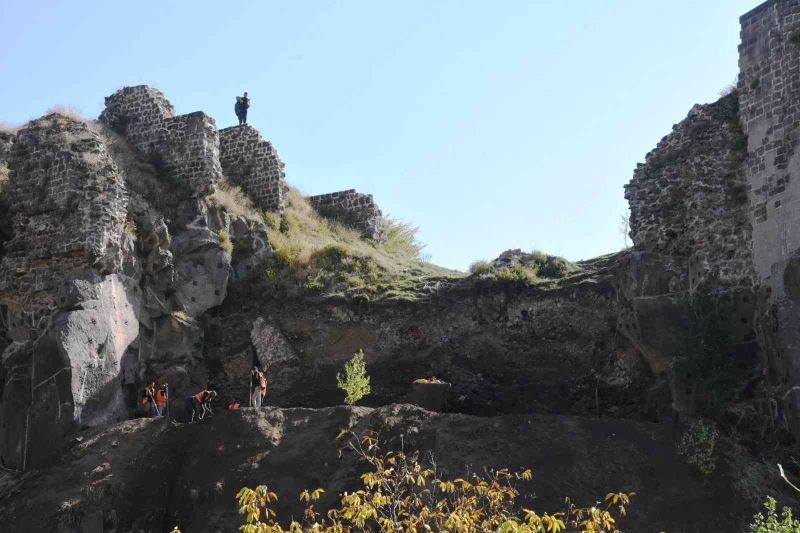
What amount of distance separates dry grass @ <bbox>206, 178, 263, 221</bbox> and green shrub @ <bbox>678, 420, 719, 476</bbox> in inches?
542

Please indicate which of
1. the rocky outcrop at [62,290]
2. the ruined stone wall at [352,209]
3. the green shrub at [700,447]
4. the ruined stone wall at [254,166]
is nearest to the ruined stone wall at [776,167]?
the green shrub at [700,447]

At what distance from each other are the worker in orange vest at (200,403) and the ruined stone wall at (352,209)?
8.73 m

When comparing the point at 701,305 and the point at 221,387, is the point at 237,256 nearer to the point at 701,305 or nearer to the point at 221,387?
the point at 221,387

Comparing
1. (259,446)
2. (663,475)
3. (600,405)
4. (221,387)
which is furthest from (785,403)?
(221,387)

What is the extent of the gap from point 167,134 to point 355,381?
Result: 9.95 metres

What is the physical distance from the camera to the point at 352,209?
35.2 metres

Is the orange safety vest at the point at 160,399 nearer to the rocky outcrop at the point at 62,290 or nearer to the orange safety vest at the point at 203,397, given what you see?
the rocky outcrop at the point at 62,290

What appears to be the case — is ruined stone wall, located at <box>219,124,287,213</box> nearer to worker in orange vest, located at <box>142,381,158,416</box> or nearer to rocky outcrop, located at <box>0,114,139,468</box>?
rocky outcrop, located at <box>0,114,139,468</box>

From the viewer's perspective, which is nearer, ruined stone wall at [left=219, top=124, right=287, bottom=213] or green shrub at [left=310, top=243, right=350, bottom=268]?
green shrub at [left=310, top=243, right=350, bottom=268]

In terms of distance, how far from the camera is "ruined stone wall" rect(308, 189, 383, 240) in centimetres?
3478

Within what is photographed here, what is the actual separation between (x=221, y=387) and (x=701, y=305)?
1143 cm

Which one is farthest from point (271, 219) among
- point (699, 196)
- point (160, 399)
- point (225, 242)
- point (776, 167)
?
point (776, 167)

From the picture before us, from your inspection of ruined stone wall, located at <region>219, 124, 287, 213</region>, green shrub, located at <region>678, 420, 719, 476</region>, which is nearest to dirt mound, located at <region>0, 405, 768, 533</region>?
green shrub, located at <region>678, 420, 719, 476</region>

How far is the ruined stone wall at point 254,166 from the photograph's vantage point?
33.8 metres
